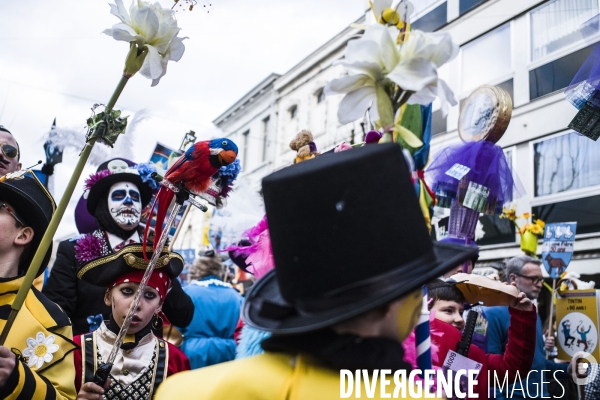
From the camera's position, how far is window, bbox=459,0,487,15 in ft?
42.5

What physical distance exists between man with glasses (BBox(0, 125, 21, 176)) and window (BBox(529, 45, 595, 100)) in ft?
32.0

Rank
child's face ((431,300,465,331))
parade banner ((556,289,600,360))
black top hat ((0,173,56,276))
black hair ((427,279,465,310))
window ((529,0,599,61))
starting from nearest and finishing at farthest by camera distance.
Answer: black top hat ((0,173,56,276)) < black hair ((427,279,465,310)) < child's face ((431,300,465,331)) < parade banner ((556,289,600,360)) < window ((529,0,599,61))

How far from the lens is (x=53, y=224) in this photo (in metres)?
2.00

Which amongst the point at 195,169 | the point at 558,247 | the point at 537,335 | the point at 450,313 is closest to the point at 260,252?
the point at 195,169

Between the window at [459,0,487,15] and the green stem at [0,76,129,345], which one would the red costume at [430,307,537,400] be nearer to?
the green stem at [0,76,129,345]

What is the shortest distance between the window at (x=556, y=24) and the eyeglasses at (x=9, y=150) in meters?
9.90

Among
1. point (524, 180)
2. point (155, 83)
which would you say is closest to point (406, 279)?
point (155, 83)

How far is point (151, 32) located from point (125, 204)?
182 cm

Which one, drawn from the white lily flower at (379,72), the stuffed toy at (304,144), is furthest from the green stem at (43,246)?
the stuffed toy at (304,144)

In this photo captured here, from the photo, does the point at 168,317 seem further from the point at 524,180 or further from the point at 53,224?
the point at 524,180

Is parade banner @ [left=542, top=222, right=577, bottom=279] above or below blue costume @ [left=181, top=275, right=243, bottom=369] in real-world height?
above

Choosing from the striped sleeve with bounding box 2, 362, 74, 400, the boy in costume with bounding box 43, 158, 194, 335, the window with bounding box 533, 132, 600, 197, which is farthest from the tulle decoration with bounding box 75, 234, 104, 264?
the window with bounding box 533, 132, 600, 197

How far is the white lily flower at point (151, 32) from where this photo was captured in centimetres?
224

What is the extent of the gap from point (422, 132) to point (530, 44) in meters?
10.4
